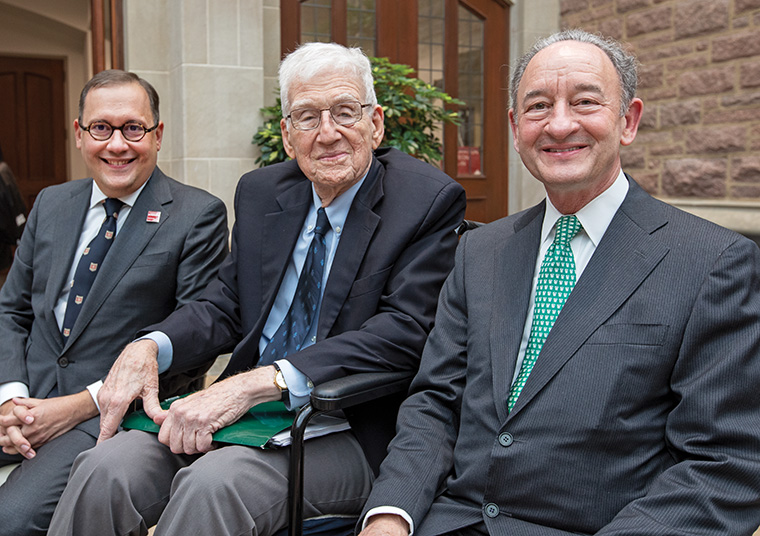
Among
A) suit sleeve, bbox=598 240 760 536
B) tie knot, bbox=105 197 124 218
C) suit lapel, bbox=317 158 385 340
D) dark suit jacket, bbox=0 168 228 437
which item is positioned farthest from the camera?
tie knot, bbox=105 197 124 218

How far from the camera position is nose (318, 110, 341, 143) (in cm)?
194

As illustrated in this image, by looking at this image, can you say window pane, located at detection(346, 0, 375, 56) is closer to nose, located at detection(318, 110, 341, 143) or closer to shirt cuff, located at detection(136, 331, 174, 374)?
nose, located at detection(318, 110, 341, 143)

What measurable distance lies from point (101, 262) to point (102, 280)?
0.09 meters

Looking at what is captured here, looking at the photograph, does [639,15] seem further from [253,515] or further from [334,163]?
[253,515]

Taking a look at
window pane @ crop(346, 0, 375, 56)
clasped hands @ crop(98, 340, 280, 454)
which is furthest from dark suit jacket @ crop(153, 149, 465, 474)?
window pane @ crop(346, 0, 375, 56)

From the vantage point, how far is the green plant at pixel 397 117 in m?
4.59

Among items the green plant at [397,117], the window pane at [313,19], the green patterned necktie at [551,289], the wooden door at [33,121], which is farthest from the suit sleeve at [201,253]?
the wooden door at [33,121]

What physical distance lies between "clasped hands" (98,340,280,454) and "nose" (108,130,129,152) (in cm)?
66

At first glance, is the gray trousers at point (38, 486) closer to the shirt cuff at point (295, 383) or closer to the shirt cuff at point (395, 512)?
the shirt cuff at point (295, 383)

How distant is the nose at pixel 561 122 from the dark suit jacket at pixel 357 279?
49 centimetres

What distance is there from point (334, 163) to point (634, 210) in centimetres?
85

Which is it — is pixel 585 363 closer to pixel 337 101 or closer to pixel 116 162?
pixel 337 101

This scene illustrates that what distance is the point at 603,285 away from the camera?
1.40 metres

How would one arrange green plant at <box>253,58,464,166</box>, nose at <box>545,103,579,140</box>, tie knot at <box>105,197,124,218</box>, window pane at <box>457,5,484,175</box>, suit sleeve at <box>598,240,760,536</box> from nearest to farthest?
suit sleeve at <box>598,240,760,536</box> → nose at <box>545,103,579,140</box> → tie knot at <box>105,197,124,218</box> → green plant at <box>253,58,464,166</box> → window pane at <box>457,5,484,175</box>
